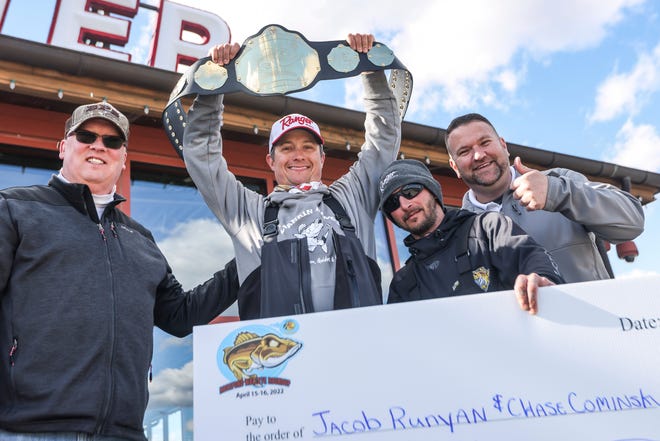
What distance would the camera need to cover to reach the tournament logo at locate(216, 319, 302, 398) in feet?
5.72

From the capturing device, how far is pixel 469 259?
6.89 feet

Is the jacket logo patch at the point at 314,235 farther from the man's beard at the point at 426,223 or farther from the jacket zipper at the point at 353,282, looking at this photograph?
the man's beard at the point at 426,223

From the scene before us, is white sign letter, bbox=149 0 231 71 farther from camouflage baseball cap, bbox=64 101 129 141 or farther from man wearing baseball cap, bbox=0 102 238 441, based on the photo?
man wearing baseball cap, bbox=0 102 238 441

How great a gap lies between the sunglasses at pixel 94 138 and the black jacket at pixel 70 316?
0.23m

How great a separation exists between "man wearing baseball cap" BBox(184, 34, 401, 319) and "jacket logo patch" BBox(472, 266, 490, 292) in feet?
1.33

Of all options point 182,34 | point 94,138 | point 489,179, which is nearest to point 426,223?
point 489,179

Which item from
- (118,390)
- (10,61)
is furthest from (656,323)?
(10,61)

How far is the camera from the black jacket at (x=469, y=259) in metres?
1.98

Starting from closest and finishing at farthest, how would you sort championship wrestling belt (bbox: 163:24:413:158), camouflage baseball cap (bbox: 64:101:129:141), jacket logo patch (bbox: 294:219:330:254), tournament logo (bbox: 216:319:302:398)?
tournament logo (bbox: 216:319:302:398) → jacket logo patch (bbox: 294:219:330:254) → camouflage baseball cap (bbox: 64:101:129:141) → championship wrestling belt (bbox: 163:24:413:158)

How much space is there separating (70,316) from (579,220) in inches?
77.3

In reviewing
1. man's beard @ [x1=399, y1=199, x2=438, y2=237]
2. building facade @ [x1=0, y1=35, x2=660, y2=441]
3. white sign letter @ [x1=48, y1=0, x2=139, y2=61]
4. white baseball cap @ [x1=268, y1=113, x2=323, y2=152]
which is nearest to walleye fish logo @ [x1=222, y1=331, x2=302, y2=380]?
man's beard @ [x1=399, y1=199, x2=438, y2=237]

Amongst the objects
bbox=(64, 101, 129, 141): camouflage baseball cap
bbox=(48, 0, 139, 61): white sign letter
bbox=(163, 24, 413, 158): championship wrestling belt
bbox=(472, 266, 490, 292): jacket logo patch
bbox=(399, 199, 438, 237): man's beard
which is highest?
bbox=(48, 0, 139, 61): white sign letter

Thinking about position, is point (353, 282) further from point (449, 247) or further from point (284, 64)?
point (284, 64)

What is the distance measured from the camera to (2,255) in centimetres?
191
